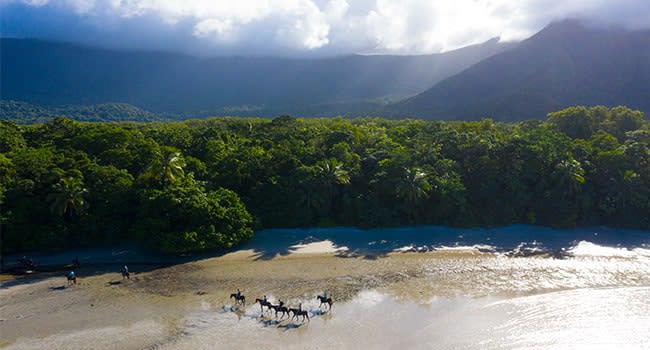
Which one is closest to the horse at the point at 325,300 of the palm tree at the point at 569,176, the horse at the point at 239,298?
the horse at the point at 239,298

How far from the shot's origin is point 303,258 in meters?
31.7

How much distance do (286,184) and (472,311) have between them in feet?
67.4

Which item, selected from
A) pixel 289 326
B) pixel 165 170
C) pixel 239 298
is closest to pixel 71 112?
pixel 165 170

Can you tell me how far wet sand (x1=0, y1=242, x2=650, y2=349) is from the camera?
20.8 metres

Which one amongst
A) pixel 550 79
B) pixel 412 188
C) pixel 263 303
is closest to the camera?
pixel 263 303

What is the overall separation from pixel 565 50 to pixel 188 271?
146112 mm

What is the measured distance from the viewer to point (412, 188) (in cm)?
3766

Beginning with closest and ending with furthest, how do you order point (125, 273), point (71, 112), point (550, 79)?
point (125, 273) → point (550, 79) → point (71, 112)

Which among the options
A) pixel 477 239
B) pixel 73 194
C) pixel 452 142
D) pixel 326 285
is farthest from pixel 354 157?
pixel 73 194

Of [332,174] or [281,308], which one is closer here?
[281,308]

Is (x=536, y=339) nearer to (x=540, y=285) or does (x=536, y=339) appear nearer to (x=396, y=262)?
(x=540, y=285)

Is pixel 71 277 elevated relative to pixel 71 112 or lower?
lower

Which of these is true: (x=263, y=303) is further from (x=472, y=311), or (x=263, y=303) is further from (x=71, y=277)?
(x=71, y=277)

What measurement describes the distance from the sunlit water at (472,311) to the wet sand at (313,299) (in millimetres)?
94
